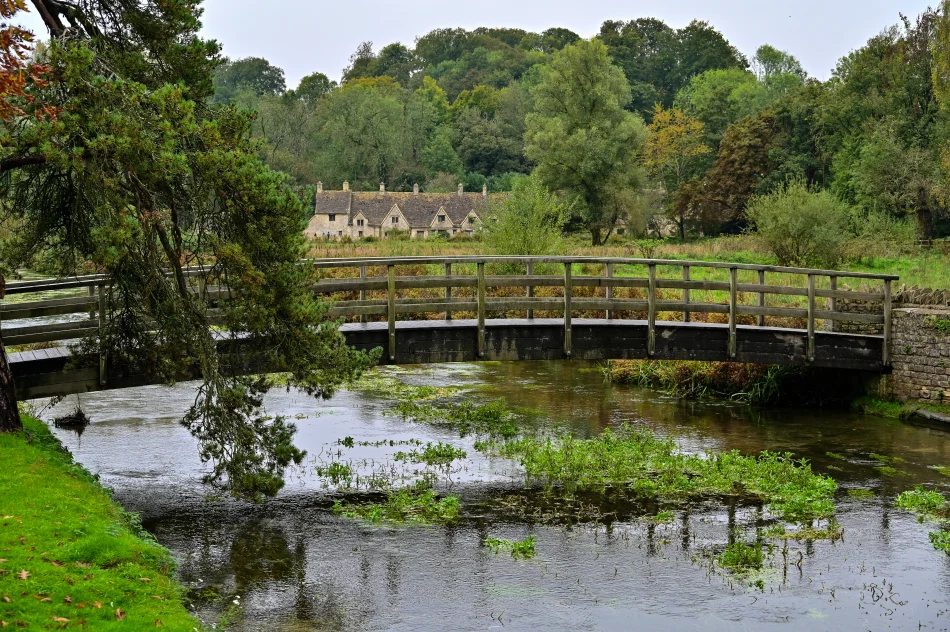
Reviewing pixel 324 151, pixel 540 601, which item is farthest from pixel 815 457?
pixel 324 151

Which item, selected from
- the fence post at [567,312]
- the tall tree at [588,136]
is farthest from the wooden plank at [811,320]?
the tall tree at [588,136]

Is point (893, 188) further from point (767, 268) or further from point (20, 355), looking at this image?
point (20, 355)

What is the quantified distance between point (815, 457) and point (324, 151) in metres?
91.6

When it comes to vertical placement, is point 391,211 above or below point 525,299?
above

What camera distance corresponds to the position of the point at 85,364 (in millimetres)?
13469

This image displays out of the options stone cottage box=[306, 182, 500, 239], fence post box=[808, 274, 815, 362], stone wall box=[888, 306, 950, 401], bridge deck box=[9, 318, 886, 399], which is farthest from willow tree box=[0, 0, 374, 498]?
stone cottage box=[306, 182, 500, 239]

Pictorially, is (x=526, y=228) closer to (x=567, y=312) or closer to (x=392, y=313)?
(x=567, y=312)

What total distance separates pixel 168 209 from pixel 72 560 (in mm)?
4606

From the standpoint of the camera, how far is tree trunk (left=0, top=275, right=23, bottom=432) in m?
12.0

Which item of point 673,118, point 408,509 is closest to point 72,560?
point 408,509

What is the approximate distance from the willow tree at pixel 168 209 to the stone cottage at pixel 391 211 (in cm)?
7368

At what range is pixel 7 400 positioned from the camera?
40.1 ft

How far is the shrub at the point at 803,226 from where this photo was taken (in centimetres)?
3325

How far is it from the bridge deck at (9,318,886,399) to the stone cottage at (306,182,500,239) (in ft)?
226
